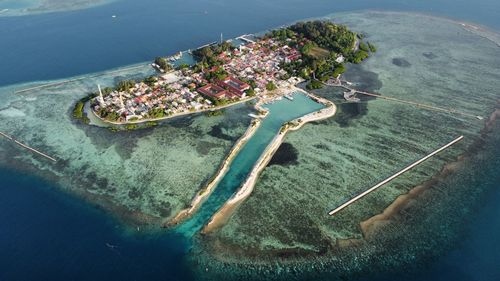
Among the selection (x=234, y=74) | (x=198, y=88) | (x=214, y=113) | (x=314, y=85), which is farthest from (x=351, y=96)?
(x=198, y=88)

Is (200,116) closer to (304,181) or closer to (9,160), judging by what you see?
(304,181)

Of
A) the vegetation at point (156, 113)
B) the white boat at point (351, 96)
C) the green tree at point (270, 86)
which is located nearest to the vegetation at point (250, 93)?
the green tree at point (270, 86)

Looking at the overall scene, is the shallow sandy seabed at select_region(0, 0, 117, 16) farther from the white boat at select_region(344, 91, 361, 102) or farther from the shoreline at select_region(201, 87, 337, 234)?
the white boat at select_region(344, 91, 361, 102)

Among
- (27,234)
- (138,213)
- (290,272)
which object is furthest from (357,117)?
(27,234)

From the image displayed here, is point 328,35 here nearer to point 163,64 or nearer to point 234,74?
point 234,74

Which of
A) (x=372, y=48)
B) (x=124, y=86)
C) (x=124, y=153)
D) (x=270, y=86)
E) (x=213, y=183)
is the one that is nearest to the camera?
(x=213, y=183)

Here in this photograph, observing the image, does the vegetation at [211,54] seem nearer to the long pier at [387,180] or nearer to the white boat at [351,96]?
the white boat at [351,96]
